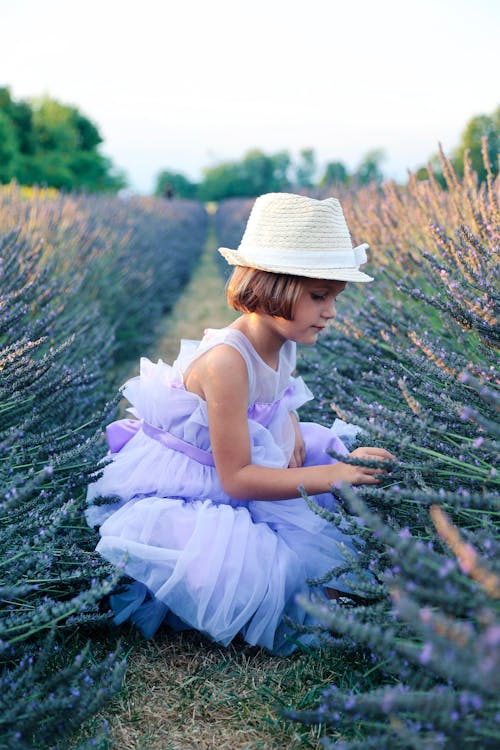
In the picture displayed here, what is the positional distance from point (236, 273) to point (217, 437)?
1.57 ft

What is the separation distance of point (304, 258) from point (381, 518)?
66cm

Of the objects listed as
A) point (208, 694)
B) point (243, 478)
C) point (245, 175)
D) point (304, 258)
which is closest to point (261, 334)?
point (304, 258)

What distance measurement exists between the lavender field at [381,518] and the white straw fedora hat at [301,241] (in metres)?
0.27

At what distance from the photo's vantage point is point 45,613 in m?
1.17

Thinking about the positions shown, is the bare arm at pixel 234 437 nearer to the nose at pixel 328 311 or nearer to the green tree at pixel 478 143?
the nose at pixel 328 311

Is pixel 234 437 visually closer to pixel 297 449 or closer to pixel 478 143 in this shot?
pixel 297 449

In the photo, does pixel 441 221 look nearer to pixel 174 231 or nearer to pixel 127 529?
pixel 127 529

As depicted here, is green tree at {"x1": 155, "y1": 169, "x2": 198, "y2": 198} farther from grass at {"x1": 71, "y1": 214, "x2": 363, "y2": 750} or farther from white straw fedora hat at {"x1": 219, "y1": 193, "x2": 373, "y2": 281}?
grass at {"x1": 71, "y1": 214, "x2": 363, "y2": 750}

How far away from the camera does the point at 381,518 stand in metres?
1.49

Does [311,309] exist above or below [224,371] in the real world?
above

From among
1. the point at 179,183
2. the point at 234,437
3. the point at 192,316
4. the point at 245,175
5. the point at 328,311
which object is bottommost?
the point at 179,183

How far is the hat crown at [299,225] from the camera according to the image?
1.75 meters

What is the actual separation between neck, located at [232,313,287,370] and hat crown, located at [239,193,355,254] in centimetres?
20

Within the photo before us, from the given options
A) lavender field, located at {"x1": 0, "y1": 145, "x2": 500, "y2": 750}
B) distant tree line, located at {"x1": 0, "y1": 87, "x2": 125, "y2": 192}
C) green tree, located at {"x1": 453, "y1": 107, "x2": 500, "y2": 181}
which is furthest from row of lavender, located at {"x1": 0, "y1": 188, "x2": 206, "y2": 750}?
distant tree line, located at {"x1": 0, "y1": 87, "x2": 125, "y2": 192}
